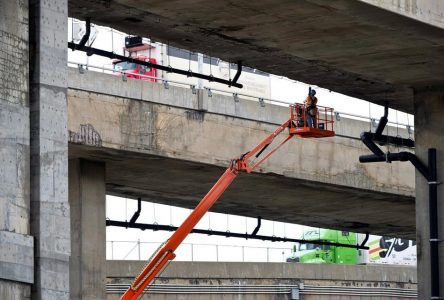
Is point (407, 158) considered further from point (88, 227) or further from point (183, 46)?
point (88, 227)

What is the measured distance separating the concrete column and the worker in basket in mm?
14417

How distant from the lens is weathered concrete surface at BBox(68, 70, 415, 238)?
35812 mm

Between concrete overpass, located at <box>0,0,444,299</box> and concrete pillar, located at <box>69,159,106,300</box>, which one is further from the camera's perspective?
concrete pillar, located at <box>69,159,106,300</box>

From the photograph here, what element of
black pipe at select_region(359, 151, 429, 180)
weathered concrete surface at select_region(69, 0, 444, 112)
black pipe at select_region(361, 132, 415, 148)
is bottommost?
black pipe at select_region(359, 151, 429, 180)

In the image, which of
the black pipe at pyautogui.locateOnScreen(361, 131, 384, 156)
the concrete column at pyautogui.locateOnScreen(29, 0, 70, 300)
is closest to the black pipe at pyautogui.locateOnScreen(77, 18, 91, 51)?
the concrete column at pyautogui.locateOnScreen(29, 0, 70, 300)

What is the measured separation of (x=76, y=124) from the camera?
3512 cm

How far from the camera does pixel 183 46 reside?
27562 mm

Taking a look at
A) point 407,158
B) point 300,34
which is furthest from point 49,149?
point 407,158

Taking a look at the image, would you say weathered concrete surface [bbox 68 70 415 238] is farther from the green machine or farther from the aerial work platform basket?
the green machine

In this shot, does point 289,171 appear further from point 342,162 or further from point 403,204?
point 403,204

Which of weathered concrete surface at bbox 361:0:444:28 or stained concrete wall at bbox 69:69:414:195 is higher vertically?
stained concrete wall at bbox 69:69:414:195

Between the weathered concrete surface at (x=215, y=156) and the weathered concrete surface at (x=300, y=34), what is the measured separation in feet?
22.1

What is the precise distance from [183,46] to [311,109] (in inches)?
350

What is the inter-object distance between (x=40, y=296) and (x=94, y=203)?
19.2m
